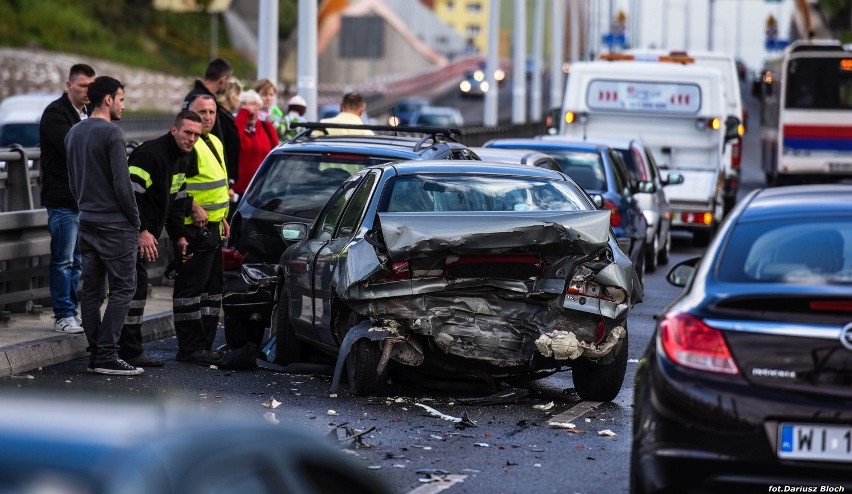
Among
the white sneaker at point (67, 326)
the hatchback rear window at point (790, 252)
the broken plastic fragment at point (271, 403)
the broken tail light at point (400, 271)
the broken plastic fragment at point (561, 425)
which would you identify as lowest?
the broken plastic fragment at point (271, 403)

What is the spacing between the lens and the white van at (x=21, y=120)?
23672mm

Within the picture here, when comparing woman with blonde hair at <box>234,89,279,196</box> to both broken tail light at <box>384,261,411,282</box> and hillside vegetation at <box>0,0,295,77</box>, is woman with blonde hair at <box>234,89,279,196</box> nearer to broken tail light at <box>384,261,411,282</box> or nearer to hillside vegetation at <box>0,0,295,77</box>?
broken tail light at <box>384,261,411,282</box>

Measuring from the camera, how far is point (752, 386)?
5.92 metres

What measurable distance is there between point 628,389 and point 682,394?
468 centimetres

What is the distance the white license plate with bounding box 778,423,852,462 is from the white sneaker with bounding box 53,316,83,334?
22.3 feet

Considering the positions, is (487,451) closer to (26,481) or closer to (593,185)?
(26,481)

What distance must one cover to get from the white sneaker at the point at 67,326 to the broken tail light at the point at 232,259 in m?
1.21

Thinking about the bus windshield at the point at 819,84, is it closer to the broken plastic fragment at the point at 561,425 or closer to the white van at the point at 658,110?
the white van at the point at 658,110

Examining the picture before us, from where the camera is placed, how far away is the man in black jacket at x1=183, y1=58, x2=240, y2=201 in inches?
551

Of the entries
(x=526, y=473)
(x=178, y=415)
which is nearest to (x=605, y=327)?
(x=526, y=473)

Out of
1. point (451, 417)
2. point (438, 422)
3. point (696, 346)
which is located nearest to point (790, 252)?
point (696, 346)

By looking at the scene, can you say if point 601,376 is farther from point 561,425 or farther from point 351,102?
point 351,102

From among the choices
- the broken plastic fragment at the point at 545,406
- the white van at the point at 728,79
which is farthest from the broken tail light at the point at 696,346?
the white van at the point at 728,79

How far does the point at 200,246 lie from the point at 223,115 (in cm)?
316
